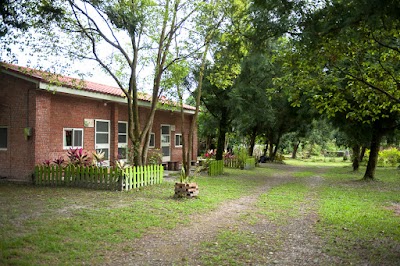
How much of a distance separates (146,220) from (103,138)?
10.4 m

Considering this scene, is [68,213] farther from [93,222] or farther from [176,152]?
[176,152]

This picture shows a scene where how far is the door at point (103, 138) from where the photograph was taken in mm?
17297

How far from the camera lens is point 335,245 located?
646 cm

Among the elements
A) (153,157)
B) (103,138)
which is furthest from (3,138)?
(153,157)

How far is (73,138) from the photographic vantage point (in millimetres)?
15805

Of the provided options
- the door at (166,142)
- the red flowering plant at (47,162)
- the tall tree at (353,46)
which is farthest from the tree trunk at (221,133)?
the tall tree at (353,46)

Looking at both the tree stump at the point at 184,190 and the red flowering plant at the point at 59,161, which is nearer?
the tree stump at the point at 184,190

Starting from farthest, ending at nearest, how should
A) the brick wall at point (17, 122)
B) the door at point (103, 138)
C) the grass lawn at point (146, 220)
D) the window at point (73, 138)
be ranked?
the door at point (103, 138), the window at point (73, 138), the brick wall at point (17, 122), the grass lawn at point (146, 220)

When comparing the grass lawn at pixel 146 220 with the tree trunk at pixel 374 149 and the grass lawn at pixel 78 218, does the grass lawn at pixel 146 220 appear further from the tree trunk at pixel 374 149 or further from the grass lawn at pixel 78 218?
the tree trunk at pixel 374 149

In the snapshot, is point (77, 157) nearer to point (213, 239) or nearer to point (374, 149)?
point (213, 239)

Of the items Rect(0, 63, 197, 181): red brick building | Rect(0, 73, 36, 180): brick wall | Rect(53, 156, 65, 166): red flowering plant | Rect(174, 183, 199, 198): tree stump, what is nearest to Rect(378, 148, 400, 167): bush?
Rect(0, 63, 197, 181): red brick building

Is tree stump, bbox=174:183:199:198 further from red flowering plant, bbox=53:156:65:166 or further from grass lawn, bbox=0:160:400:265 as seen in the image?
red flowering plant, bbox=53:156:65:166

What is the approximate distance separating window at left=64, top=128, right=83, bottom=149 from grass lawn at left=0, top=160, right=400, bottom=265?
3.05 meters

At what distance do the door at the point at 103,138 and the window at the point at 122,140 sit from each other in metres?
1.02
